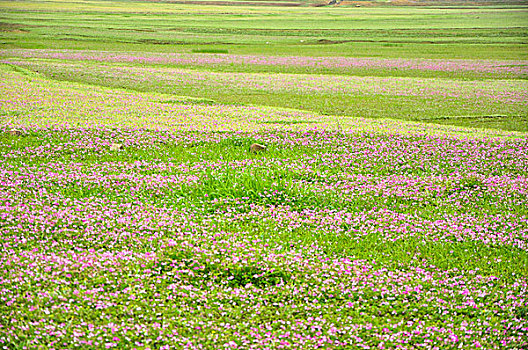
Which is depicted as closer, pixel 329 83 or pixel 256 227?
pixel 256 227

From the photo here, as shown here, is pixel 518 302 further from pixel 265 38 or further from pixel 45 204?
pixel 265 38

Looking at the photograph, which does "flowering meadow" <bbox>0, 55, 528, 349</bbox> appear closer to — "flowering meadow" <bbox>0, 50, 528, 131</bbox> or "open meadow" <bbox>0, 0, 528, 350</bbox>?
"open meadow" <bbox>0, 0, 528, 350</bbox>

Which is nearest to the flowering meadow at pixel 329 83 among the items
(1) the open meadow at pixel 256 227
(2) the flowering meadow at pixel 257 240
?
(1) the open meadow at pixel 256 227

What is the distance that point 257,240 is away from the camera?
34.1 feet

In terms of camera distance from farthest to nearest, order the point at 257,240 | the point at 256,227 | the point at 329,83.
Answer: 1. the point at 329,83
2. the point at 256,227
3. the point at 257,240

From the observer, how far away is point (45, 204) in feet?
38.6

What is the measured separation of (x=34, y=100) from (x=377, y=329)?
2338 cm

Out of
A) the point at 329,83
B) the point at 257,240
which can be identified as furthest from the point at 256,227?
the point at 329,83

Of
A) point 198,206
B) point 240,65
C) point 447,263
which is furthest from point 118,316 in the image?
point 240,65

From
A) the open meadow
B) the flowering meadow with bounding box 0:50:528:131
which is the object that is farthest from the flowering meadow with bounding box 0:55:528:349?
the flowering meadow with bounding box 0:50:528:131

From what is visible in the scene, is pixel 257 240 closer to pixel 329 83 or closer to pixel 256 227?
pixel 256 227

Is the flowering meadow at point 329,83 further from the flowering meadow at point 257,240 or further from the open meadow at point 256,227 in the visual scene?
the flowering meadow at point 257,240

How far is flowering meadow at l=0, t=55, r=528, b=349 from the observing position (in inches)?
297

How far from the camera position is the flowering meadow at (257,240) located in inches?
297
